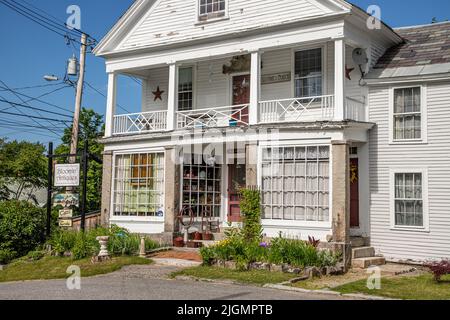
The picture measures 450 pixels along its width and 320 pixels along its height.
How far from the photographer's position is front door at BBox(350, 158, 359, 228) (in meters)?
17.6

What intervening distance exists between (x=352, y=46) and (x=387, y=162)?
3959 millimetres

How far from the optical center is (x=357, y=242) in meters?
16.7

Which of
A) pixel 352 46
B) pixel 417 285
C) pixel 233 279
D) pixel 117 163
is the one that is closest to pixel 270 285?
pixel 233 279

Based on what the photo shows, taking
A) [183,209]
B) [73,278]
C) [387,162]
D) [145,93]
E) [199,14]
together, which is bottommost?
[73,278]

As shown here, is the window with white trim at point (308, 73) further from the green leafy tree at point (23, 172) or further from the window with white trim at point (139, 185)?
the green leafy tree at point (23, 172)

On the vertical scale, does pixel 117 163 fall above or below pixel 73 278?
above

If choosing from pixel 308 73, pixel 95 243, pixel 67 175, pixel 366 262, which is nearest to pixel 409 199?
pixel 366 262

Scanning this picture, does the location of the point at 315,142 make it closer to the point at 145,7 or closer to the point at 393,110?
the point at 393,110

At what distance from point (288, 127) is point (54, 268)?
823 centimetres

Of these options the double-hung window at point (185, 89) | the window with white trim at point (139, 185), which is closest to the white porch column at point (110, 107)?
the window with white trim at point (139, 185)

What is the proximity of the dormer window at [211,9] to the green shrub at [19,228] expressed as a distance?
9.60 meters

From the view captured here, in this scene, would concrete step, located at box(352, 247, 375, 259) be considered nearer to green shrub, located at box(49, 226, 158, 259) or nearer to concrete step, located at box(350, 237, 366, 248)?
concrete step, located at box(350, 237, 366, 248)

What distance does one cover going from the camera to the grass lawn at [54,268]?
15172mm

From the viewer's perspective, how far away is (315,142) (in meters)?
16.5
